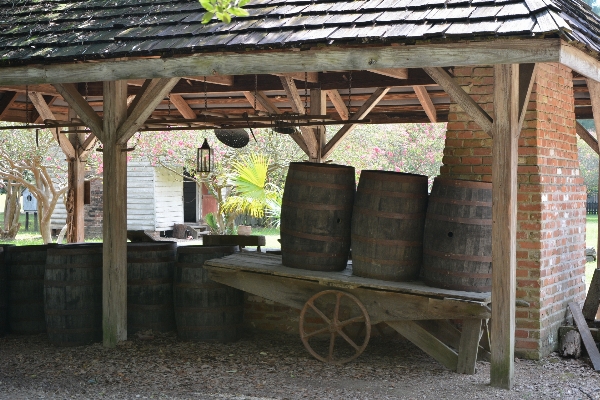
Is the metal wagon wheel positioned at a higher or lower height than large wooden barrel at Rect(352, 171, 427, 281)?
lower

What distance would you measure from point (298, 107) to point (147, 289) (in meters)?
4.04

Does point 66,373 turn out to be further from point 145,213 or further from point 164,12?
point 145,213

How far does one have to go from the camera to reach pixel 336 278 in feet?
21.1

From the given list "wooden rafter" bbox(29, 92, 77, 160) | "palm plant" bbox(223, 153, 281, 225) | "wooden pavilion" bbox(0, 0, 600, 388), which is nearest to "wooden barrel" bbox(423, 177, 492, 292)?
"wooden pavilion" bbox(0, 0, 600, 388)

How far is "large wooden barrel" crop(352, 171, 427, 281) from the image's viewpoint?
6.31 metres

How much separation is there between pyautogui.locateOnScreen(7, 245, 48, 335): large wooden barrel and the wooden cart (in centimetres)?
184

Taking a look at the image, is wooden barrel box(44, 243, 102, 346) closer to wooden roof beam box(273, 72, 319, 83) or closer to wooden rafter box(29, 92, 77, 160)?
wooden roof beam box(273, 72, 319, 83)

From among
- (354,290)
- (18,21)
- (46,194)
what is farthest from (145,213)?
(354,290)

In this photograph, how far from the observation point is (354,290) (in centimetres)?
646

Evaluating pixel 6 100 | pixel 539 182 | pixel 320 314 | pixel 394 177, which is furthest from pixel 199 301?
pixel 6 100

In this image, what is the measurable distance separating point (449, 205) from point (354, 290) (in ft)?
3.50

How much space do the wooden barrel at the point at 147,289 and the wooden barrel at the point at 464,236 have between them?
8.97 feet

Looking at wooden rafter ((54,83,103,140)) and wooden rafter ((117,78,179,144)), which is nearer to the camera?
wooden rafter ((117,78,179,144))

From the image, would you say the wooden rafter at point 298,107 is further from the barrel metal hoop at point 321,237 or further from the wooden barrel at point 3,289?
the wooden barrel at point 3,289
